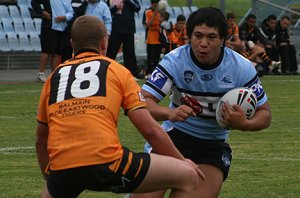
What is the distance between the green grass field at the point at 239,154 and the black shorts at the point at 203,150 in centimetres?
140

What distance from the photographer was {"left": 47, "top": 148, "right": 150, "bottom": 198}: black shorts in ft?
18.6

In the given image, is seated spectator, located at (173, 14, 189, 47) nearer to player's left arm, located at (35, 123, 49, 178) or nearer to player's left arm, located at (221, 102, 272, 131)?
player's left arm, located at (221, 102, 272, 131)

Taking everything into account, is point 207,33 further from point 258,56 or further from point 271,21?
point 271,21

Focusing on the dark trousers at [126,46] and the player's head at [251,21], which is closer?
the dark trousers at [126,46]

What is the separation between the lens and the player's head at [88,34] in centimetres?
602

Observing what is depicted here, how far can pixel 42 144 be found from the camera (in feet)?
20.4

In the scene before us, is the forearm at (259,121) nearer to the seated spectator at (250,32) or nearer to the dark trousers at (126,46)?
the dark trousers at (126,46)

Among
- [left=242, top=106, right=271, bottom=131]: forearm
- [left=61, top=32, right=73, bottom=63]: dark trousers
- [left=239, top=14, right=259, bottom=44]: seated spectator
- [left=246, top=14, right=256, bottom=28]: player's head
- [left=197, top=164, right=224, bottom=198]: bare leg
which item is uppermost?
[left=242, top=106, right=271, bottom=131]: forearm

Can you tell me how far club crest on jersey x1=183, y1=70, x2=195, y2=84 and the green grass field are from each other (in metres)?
1.78

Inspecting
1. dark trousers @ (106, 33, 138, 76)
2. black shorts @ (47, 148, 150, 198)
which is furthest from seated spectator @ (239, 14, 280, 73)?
black shorts @ (47, 148, 150, 198)

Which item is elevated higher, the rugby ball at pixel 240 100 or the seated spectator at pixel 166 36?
the rugby ball at pixel 240 100

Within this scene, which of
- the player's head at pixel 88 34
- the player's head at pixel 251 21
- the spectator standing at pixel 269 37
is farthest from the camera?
the spectator standing at pixel 269 37

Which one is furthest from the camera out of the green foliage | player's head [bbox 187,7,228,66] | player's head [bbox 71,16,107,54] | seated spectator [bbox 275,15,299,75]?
the green foliage

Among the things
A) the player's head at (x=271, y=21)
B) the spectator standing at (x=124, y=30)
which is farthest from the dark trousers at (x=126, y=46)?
the player's head at (x=271, y=21)
